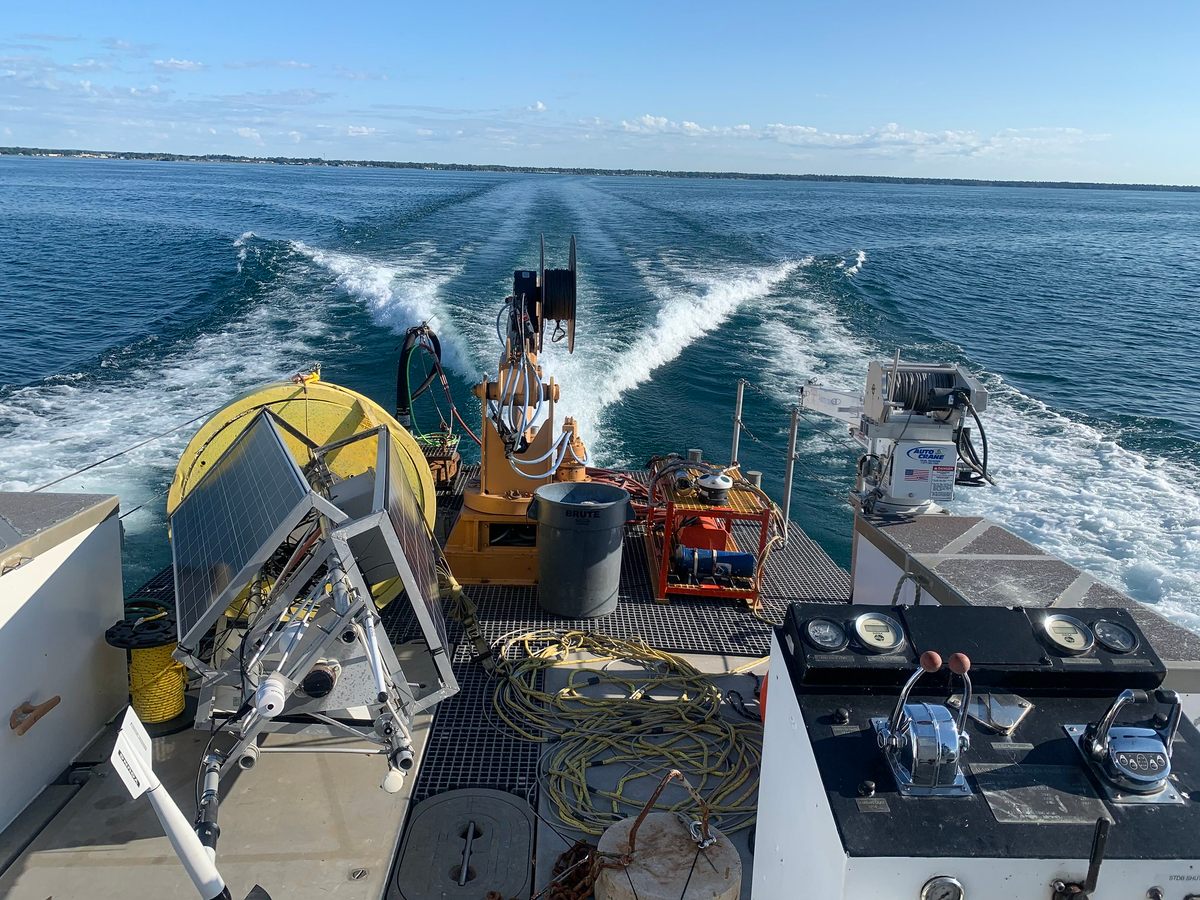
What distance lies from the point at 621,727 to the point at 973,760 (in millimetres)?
2715

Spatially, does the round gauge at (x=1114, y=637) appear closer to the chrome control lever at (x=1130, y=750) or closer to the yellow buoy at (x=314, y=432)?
the chrome control lever at (x=1130, y=750)

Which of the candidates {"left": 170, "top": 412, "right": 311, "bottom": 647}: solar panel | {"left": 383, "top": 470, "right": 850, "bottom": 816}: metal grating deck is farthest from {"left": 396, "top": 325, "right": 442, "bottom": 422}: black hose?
{"left": 170, "top": 412, "right": 311, "bottom": 647}: solar panel

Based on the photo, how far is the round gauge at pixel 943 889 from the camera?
2.12 metres

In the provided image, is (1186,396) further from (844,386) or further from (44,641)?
(44,641)

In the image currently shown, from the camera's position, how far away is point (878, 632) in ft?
9.20

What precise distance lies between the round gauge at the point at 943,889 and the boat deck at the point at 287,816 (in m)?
1.99

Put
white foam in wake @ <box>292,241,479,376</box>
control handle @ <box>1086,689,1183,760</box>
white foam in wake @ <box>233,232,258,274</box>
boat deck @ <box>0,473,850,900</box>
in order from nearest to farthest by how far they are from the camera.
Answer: control handle @ <box>1086,689,1183,760</box> < boat deck @ <box>0,473,850,900</box> < white foam in wake @ <box>292,241,479,376</box> < white foam in wake @ <box>233,232,258,274</box>

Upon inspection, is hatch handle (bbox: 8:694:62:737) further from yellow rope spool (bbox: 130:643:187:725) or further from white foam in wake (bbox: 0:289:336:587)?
white foam in wake (bbox: 0:289:336:587)

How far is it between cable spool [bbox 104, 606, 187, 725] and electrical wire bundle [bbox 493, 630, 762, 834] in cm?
179

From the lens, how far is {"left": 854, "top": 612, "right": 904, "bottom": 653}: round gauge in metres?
2.73

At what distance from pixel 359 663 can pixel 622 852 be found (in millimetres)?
1602

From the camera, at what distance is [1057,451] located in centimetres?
1331

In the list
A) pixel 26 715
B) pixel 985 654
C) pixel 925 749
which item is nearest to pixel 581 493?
pixel 26 715

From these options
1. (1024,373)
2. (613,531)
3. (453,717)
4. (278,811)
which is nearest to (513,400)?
(613,531)
